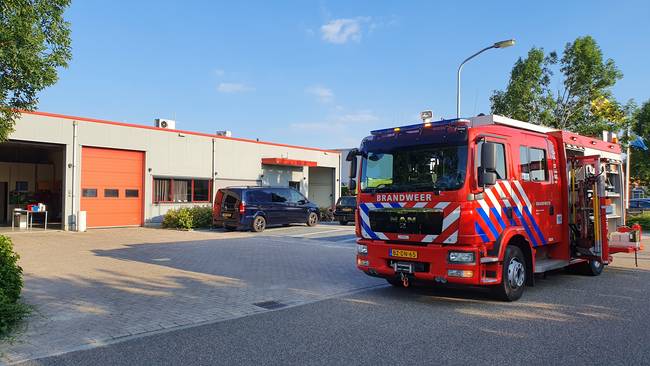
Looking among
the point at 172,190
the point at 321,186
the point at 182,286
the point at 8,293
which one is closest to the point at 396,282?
the point at 182,286

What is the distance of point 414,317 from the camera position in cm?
664

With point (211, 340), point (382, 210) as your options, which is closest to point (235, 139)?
point (382, 210)

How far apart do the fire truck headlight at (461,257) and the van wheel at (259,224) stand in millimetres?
13853

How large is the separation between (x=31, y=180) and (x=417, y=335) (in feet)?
82.3

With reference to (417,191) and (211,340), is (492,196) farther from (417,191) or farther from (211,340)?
(211,340)

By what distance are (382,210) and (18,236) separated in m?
15.2

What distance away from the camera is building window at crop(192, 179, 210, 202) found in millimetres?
23984

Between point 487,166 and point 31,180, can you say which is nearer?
point 487,166

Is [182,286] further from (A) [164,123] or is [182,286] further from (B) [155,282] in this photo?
(A) [164,123]

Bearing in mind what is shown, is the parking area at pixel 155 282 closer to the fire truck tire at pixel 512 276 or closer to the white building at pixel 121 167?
the fire truck tire at pixel 512 276

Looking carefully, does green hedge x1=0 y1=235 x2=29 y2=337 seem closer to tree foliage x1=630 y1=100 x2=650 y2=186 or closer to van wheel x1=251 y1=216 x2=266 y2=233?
van wheel x1=251 y1=216 x2=266 y2=233

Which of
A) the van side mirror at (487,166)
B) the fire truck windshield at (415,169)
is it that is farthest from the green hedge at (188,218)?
the van side mirror at (487,166)

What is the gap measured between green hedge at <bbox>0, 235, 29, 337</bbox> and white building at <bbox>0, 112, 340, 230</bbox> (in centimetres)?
1302

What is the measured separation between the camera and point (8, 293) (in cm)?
618
